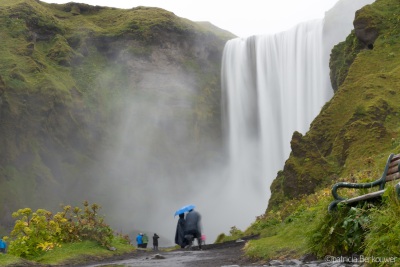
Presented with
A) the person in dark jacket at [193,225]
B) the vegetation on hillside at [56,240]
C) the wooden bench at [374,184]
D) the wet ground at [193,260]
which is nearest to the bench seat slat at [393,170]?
the wooden bench at [374,184]

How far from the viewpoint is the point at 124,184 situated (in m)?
56.5

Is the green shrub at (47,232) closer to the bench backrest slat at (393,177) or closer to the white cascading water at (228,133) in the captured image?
the bench backrest slat at (393,177)

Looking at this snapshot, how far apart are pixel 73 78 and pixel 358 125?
4274cm

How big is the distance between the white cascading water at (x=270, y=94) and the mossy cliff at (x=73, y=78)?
12.6ft

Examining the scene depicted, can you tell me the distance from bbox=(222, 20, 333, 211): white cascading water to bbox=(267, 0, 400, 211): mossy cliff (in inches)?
721

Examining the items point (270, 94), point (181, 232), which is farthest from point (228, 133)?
point (181, 232)

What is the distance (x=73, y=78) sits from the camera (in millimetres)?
57594

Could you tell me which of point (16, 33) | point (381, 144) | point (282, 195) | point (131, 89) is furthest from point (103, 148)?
point (381, 144)

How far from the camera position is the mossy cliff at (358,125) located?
19.3 m

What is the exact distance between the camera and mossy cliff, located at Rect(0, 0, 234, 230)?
49.5m

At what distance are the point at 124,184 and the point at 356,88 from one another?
37279 mm

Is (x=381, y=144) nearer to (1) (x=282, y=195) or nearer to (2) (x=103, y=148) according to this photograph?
(1) (x=282, y=195)

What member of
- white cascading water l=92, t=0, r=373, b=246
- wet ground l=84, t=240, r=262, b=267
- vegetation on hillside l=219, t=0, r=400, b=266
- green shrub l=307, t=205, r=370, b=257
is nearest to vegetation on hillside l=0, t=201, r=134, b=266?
wet ground l=84, t=240, r=262, b=267

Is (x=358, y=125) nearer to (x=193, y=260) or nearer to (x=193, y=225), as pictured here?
(x=193, y=225)
